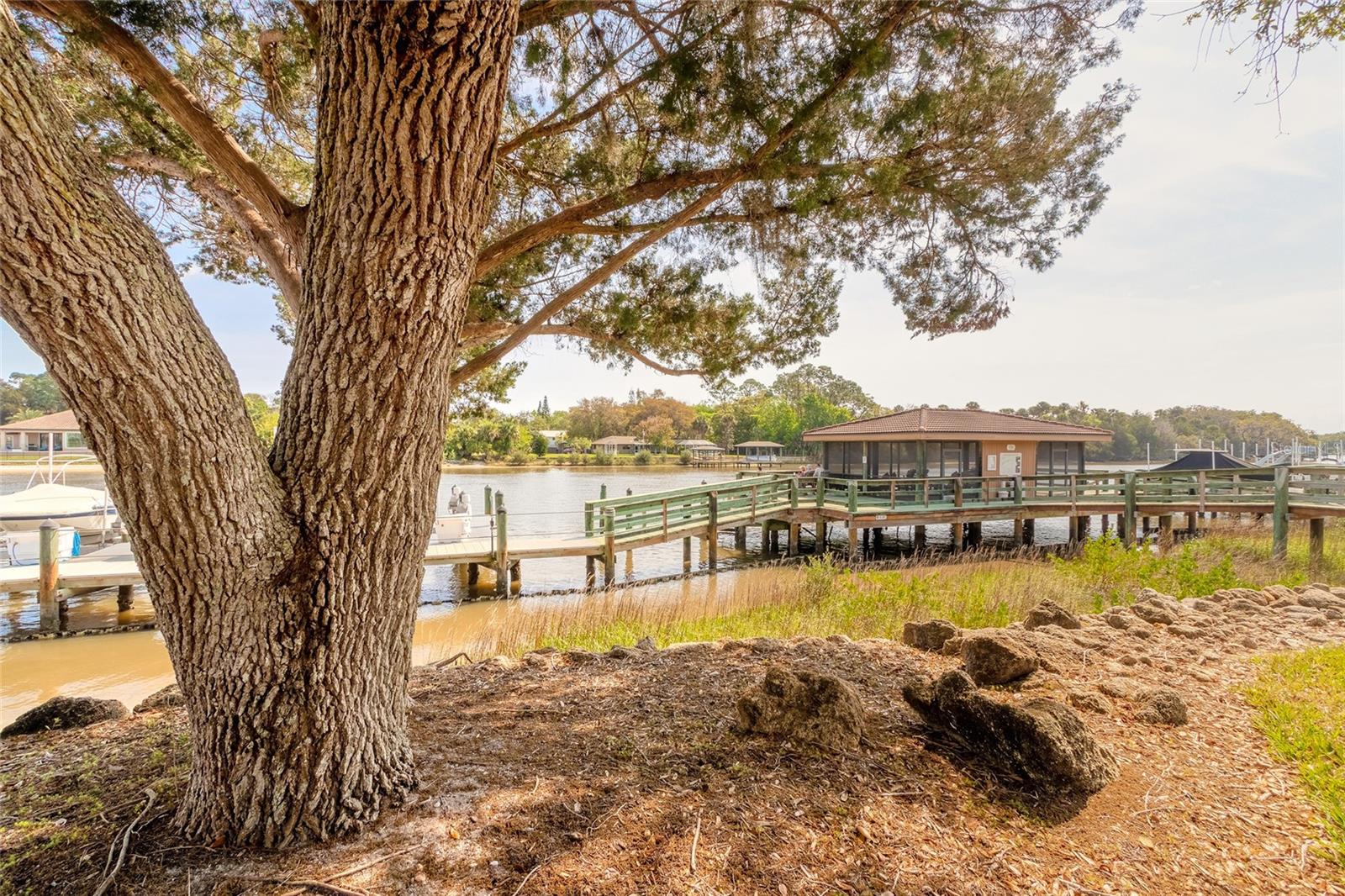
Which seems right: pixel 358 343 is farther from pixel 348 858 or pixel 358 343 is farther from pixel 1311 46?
pixel 1311 46

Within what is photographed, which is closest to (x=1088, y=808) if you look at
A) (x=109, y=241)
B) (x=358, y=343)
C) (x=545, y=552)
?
(x=358, y=343)

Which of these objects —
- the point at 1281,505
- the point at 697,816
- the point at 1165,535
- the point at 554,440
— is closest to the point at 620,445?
the point at 554,440

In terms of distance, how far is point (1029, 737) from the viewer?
2.02 m

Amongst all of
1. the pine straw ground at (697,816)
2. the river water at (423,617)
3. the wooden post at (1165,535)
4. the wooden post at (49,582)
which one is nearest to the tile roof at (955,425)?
the river water at (423,617)

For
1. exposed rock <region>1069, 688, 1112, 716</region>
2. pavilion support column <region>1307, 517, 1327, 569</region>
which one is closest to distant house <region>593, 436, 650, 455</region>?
pavilion support column <region>1307, 517, 1327, 569</region>

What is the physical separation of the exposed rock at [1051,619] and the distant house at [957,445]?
1109 cm

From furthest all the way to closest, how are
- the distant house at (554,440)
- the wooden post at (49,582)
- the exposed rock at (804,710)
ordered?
the distant house at (554,440) < the wooden post at (49,582) < the exposed rock at (804,710)

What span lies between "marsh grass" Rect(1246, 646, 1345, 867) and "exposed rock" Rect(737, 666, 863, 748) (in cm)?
139

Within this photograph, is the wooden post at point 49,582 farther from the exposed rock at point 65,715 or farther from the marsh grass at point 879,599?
the exposed rock at point 65,715

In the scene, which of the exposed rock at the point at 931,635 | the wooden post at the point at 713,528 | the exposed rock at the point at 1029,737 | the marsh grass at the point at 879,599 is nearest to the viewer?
the exposed rock at the point at 1029,737

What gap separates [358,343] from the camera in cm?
162

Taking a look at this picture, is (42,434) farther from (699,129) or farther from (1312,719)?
(1312,719)

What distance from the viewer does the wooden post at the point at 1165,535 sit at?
34.8 ft

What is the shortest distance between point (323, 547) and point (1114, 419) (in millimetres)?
69685
